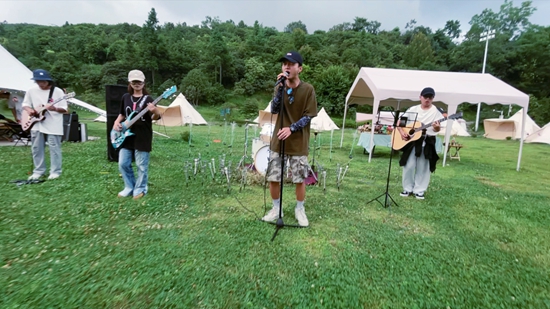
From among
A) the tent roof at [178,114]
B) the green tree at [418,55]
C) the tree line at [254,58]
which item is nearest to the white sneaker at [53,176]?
the tent roof at [178,114]

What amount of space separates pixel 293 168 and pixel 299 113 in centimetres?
67

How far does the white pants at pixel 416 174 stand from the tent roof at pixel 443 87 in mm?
3488

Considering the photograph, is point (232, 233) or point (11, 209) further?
point (11, 209)

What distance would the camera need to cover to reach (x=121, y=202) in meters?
4.52

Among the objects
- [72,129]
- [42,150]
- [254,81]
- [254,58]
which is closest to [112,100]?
[42,150]

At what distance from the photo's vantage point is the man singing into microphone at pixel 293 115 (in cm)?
335

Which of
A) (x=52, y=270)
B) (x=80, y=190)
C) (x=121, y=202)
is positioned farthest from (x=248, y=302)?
(x=80, y=190)

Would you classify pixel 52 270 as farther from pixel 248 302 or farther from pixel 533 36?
pixel 533 36

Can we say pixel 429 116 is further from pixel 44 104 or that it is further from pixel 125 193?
pixel 44 104

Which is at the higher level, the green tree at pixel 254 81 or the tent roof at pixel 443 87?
the green tree at pixel 254 81

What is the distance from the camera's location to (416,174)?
18.1ft

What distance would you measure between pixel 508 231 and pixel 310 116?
3.23m

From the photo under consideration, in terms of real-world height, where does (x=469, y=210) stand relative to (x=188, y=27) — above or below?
below

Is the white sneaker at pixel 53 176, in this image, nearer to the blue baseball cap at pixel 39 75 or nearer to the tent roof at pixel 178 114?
the blue baseball cap at pixel 39 75
